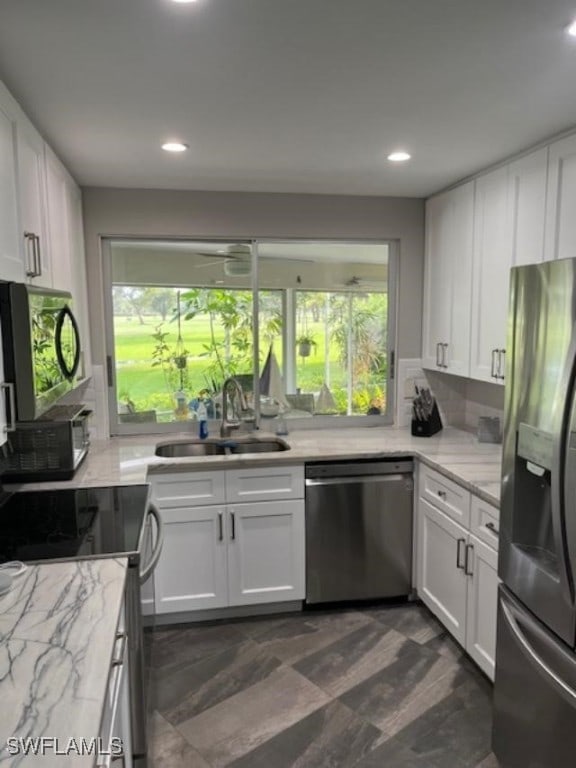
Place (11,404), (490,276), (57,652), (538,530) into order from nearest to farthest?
(57,652) → (11,404) → (538,530) → (490,276)

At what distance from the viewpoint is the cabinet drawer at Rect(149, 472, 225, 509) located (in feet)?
9.12

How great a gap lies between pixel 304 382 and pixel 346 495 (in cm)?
92

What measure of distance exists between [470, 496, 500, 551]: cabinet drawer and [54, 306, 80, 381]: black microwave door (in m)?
1.77

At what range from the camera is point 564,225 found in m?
2.22

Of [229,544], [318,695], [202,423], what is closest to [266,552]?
[229,544]

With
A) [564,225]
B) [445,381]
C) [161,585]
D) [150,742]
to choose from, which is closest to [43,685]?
[150,742]

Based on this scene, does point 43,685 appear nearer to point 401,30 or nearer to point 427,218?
point 401,30

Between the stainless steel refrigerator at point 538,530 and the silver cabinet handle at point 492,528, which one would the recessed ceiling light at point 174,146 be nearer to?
the stainless steel refrigerator at point 538,530


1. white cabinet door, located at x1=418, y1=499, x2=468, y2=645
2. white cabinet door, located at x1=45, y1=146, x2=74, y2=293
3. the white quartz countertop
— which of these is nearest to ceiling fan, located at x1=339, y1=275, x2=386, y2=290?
the white quartz countertop

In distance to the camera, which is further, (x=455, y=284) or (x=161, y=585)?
(x=455, y=284)

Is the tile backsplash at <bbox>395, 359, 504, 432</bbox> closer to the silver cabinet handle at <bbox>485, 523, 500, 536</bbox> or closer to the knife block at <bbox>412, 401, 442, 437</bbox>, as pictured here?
the knife block at <bbox>412, 401, 442, 437</bbox>

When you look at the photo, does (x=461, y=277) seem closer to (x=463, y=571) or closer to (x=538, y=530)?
(x=463, y=571)

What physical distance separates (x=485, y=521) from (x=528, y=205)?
139 cm

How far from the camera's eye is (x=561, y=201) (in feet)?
7.31
